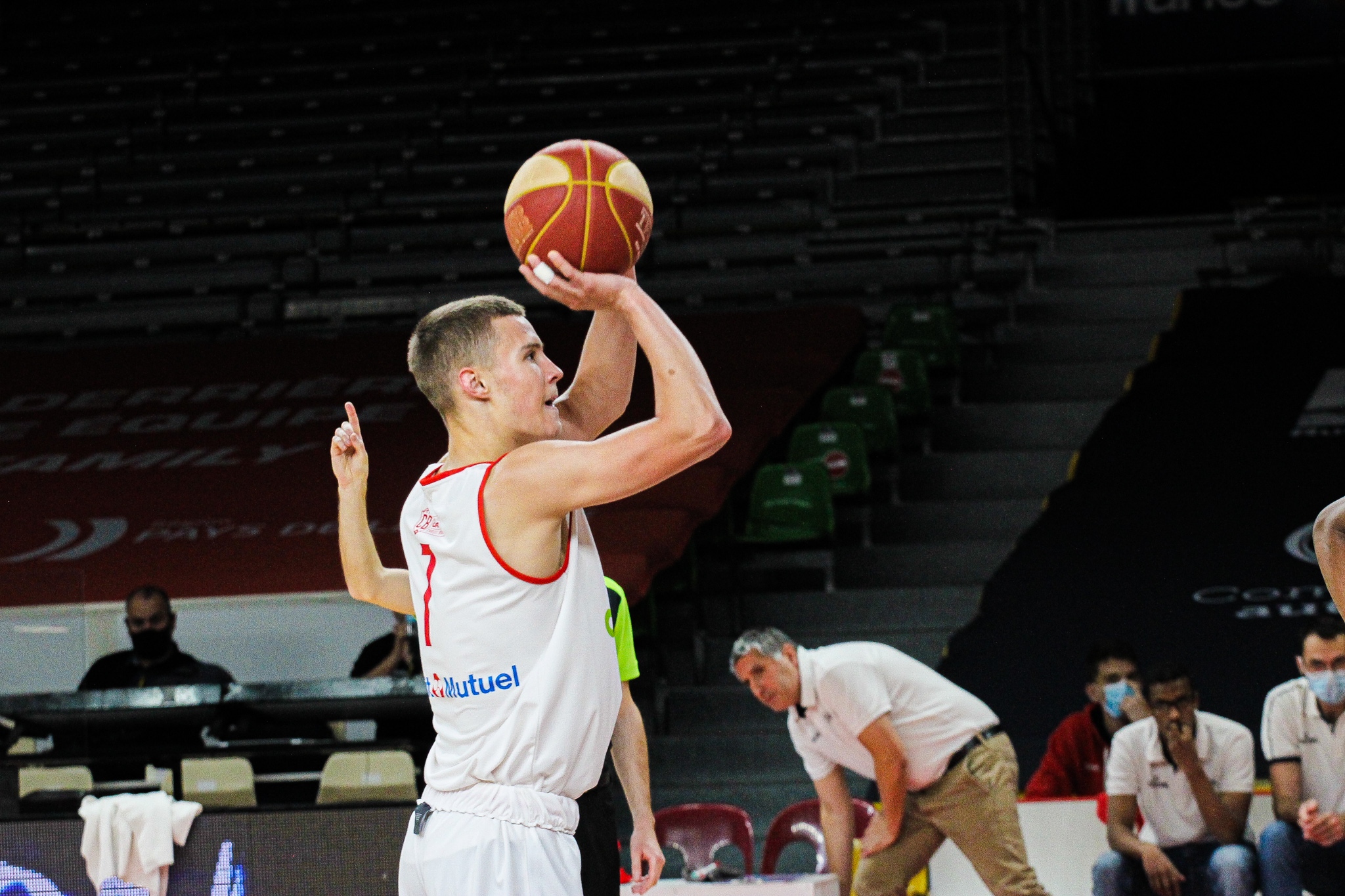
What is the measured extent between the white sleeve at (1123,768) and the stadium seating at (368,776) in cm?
277

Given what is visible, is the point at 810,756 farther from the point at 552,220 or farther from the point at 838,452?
the point at 552,220

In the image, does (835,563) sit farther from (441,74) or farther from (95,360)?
(441,74)

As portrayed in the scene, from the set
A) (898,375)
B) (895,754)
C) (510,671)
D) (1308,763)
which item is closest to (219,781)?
(895,754)

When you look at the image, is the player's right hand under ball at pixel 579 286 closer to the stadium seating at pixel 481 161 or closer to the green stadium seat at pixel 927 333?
the green stadium seat at pixel 927 333

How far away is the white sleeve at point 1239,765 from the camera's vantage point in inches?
262

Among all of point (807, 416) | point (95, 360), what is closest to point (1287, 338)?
point (807, 416)

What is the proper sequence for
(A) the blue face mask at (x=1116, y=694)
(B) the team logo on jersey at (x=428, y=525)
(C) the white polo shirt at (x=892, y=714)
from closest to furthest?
(B) the team logo on jersey at (x=428, y=525)
(C) the white polo shirt at (x=892, y=714)
(A) the blue face mask at (x=1116, y=694)

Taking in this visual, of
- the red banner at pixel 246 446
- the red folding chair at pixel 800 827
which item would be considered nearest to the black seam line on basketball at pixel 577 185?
the red banner at pixel 246 446

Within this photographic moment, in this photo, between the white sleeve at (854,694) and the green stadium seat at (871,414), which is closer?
the white sleeve at (854,694)

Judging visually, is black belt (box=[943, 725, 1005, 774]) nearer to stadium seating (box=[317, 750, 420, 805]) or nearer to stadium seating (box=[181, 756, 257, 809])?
stadium seating (box=[317, 750, 420, 805])

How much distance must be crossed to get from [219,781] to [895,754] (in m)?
2.86

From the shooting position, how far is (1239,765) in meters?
6.68

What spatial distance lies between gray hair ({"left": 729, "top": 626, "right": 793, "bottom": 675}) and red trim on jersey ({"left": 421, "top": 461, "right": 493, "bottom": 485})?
3441 millimetres

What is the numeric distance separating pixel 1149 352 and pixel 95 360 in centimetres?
756
